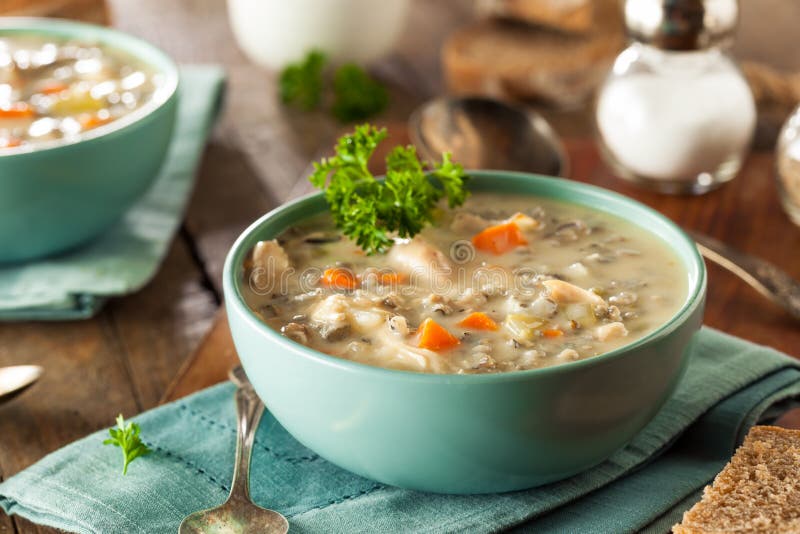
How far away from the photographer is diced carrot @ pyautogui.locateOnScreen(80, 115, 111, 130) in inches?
103

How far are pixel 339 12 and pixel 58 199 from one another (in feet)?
4.88

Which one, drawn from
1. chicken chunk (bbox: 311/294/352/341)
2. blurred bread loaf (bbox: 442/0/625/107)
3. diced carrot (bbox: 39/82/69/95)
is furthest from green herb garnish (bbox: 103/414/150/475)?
blurred bread loaf (bbox: 442/0/625/107)

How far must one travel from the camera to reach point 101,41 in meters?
3.06

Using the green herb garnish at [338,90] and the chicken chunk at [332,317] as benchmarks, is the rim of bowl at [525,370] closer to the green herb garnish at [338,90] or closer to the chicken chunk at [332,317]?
the chicken chunk at [332,317]

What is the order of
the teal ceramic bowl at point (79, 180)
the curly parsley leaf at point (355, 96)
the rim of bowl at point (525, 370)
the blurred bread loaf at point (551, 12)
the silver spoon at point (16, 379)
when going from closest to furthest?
the rim of bowl at point (525, 370)
the silver spoon at point (16, 379)
the teal ceramic bowl at point (79, 180)
the curly parsley leaf at point (355, 96)
the blurred bread loaf at point (551, 12)

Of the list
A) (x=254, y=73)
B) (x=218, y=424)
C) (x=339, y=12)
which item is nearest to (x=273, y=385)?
(x=218, y=424)

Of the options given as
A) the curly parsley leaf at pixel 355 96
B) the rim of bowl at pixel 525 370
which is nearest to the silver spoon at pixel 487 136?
the curly parsley leaf at pixel 355 96

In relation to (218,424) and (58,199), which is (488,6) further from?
(218,424)

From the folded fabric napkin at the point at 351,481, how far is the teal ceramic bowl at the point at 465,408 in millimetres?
52

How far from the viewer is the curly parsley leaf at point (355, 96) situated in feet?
11.6

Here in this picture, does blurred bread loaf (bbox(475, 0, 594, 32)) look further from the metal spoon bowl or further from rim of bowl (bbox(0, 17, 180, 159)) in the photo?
rim of bowl (bbox(0, 17, 180, 159))

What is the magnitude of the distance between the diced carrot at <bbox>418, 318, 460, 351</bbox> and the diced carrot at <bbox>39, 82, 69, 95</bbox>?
156 centimetres

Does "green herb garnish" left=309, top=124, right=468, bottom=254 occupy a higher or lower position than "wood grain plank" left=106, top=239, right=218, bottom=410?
higher

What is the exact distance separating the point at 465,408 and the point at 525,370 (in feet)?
A: 0.35
